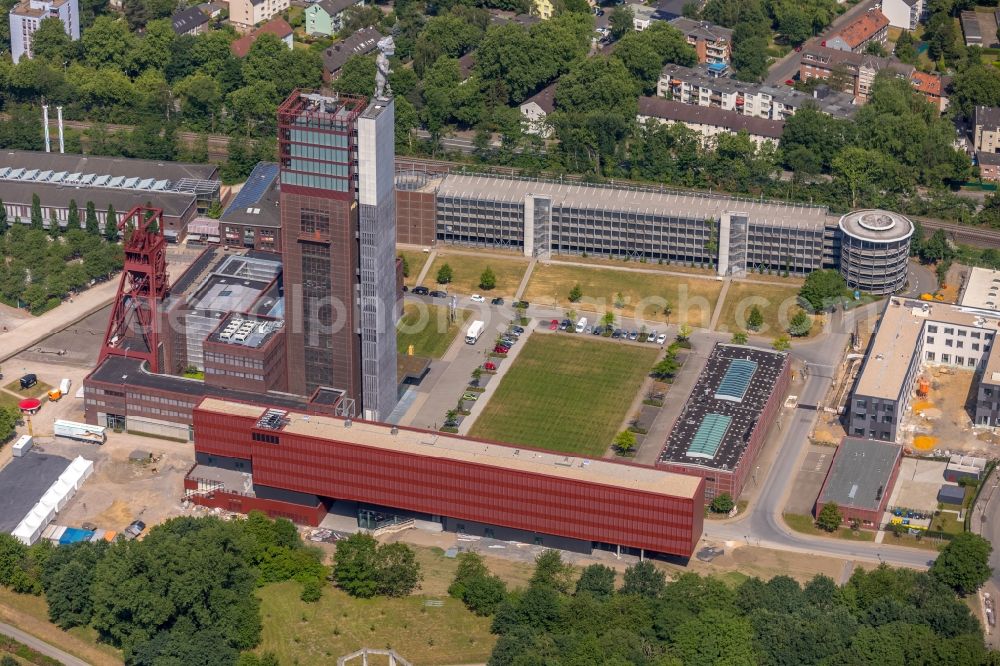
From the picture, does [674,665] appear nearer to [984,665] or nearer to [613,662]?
[613,662]

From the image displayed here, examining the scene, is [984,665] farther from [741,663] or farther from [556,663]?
[556,663]

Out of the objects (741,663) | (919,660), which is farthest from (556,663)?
(919,660)

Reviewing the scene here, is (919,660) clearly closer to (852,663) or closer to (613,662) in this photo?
(852,663)

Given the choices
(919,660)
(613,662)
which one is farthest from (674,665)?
(919,660)

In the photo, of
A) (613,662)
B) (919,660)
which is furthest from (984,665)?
(613,662)

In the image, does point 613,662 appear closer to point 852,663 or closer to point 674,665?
point 674,665

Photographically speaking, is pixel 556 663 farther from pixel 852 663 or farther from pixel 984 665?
pixel 984 665
